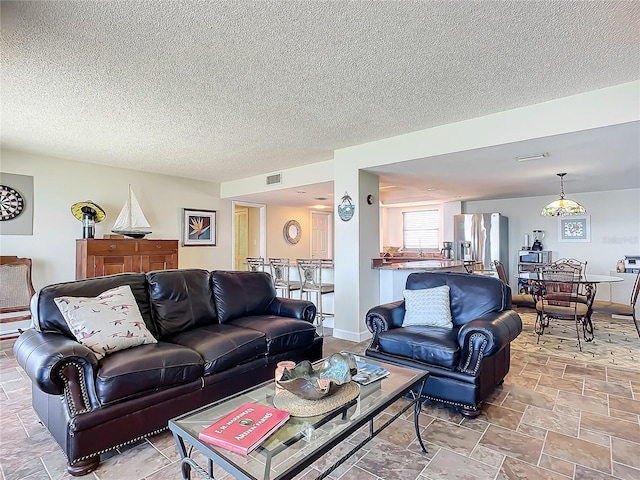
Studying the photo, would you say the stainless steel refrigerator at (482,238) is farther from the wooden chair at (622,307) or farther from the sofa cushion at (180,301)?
the sofa cushion at (180,301)

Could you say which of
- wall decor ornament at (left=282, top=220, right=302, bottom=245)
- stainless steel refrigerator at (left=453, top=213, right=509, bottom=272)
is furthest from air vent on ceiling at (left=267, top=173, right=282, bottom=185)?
stainless steel refrigerator at (left=453, top=213, right=509, bottom=272)

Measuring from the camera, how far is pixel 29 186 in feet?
15.3

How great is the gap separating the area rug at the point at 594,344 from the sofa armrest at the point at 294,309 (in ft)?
8.15

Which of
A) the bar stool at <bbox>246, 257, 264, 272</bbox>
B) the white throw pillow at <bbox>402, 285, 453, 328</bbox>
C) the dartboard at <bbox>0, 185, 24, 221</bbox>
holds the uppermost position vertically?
the dartboard at <bbox>0, 185, 24, 221</bbox>

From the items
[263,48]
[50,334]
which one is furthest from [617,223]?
[50,334]

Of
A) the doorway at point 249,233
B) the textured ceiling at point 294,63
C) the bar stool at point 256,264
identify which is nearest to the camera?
the textured ceiling at point 294,63

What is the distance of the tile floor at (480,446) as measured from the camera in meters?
1.82

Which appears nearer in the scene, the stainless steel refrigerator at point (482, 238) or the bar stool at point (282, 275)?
the bar stool at point (282, 275)

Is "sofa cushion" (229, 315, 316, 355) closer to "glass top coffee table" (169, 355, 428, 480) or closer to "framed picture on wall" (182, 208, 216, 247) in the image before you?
"glass top coffee table" (169, 355, 428, 480)

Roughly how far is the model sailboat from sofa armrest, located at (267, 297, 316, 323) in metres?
2.91

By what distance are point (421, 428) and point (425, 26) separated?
2.47 meters

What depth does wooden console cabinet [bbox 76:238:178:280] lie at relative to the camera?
4.64 metres

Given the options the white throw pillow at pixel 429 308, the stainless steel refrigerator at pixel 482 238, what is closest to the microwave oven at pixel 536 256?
the stainless steel refrigerator at pixel 482 238

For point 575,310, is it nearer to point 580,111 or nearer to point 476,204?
point 580,111
